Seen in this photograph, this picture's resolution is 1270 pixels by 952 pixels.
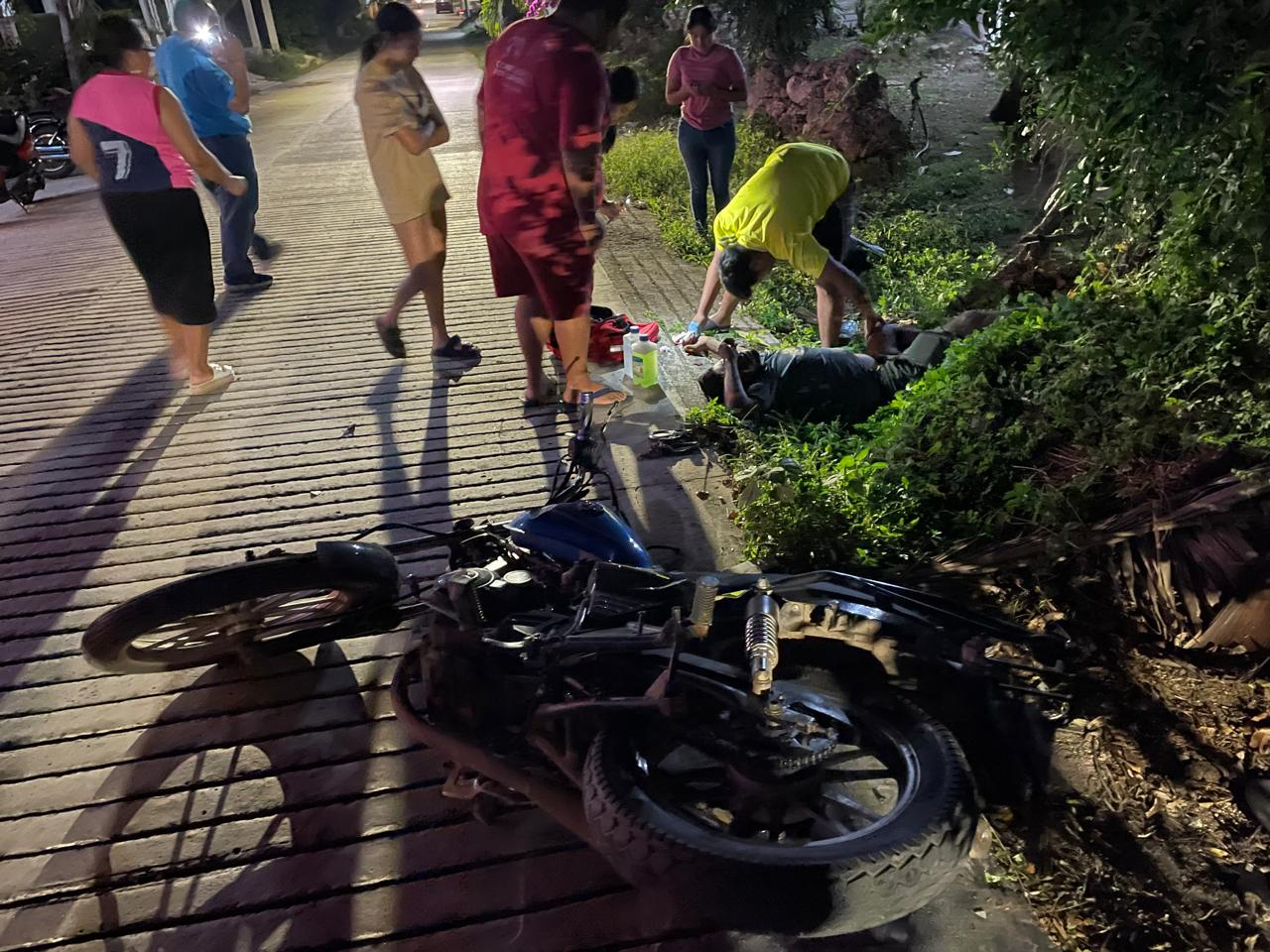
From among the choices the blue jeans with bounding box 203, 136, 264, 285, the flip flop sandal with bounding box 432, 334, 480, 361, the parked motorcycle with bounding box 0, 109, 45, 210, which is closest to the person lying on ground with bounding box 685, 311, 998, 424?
the flip flop sandal with bounding box 432, 334, 480, 361

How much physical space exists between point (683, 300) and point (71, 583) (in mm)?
4448

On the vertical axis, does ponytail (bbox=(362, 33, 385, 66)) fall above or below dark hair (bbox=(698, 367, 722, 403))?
above

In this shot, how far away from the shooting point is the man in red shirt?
350 cm

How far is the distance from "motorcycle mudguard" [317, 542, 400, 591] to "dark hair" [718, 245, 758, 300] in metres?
3.16

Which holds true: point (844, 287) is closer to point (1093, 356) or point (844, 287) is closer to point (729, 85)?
point (1093, 356)

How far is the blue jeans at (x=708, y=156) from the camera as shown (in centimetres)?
696

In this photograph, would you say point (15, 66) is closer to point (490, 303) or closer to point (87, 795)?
point (490, 303)

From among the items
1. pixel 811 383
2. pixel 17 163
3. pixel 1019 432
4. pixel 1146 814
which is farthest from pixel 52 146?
pixel 1146 814

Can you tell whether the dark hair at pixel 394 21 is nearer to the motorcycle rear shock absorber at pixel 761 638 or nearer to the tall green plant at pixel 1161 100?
the tall green plant at pixel 1161 100

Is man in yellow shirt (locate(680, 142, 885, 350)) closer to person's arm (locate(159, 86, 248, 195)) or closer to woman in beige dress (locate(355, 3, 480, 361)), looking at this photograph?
woman in beige dress (locate(355, 3, 480, 361))

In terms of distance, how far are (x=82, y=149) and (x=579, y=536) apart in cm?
356

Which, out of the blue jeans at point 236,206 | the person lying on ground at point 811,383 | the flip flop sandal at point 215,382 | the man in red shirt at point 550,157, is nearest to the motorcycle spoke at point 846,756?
the man in red shirt at point 550,157

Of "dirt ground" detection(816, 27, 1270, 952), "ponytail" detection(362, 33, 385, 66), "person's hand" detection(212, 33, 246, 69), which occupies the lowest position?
"dirt ground" detection(816, 27, 1270, 952)

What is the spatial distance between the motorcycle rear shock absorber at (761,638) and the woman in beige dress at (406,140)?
3.41m
